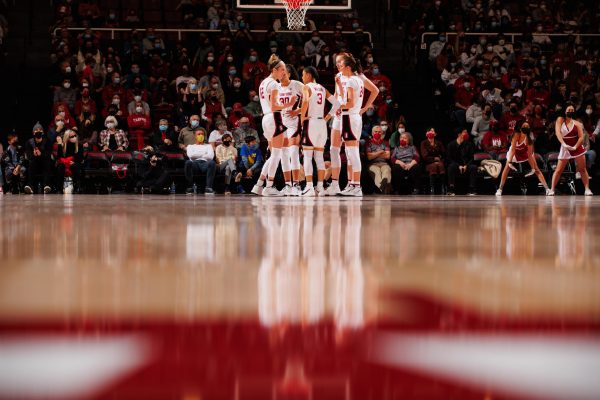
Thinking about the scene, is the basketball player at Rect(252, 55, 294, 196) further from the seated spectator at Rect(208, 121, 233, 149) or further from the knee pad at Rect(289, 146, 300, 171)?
the seated spectator at Rect(208, 121, 233, 149)

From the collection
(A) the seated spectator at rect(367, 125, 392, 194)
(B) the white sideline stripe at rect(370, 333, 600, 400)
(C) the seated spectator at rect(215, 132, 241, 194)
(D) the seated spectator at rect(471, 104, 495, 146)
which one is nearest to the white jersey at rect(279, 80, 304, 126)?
(C) the seated spectator at rect(215, 132, 241, 194)

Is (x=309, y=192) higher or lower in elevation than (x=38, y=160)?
lower

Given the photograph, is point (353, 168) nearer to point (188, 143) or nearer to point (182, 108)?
point (188, 143)

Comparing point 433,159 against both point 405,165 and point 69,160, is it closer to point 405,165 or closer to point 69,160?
point 405,165

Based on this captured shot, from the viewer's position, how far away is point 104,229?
2982mm

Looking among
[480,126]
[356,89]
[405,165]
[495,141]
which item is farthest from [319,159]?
[480,126]

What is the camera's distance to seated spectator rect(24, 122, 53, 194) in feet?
42.1

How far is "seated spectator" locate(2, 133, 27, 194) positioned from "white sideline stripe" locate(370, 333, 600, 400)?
13030mm

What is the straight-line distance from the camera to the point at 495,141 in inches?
553

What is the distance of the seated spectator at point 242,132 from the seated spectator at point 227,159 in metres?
0.35

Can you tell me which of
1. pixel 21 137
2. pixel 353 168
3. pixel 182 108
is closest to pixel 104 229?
pixel 353 168

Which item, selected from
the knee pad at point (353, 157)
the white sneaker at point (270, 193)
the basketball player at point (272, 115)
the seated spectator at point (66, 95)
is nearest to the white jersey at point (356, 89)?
the knee pad at point (353, 157)

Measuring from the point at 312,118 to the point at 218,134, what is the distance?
3.75 m

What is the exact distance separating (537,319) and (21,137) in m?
15.0
